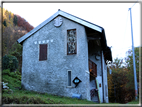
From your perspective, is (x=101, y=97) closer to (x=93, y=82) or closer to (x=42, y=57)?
(x=93, y=82)

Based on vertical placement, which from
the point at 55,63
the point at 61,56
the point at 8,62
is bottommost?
the point at 55,63

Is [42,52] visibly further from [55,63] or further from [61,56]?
[61,56]

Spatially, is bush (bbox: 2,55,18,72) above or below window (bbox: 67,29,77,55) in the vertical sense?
below

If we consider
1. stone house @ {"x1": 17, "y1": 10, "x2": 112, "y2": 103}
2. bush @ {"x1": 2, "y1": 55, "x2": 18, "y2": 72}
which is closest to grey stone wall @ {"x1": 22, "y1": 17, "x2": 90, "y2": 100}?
stone house @ {"x1": 17, "y1": 10, "x2": 112, "y2": 103}

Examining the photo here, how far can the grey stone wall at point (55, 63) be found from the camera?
12.2m

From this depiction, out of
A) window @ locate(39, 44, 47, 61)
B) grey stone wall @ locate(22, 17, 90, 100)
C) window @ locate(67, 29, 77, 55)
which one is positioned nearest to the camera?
grey stone wall @ locate(22, 17, 90, 100)

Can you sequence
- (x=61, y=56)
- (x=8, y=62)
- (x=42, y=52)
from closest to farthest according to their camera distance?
(x=61, y=56) → (x=42, y=52) → (x=8, y=62)

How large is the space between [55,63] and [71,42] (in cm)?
216

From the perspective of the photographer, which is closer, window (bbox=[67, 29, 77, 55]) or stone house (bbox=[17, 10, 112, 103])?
stone house (bbox=[17, 10, 112, 103])

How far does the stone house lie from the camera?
12.2 meters

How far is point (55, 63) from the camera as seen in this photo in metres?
13.0

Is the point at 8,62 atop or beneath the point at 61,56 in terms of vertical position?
beneath

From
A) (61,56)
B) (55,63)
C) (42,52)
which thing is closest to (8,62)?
(42,52)

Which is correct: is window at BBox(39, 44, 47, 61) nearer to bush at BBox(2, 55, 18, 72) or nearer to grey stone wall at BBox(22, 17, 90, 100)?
grey stone wall at BBox(22, 17, 90, 100)
